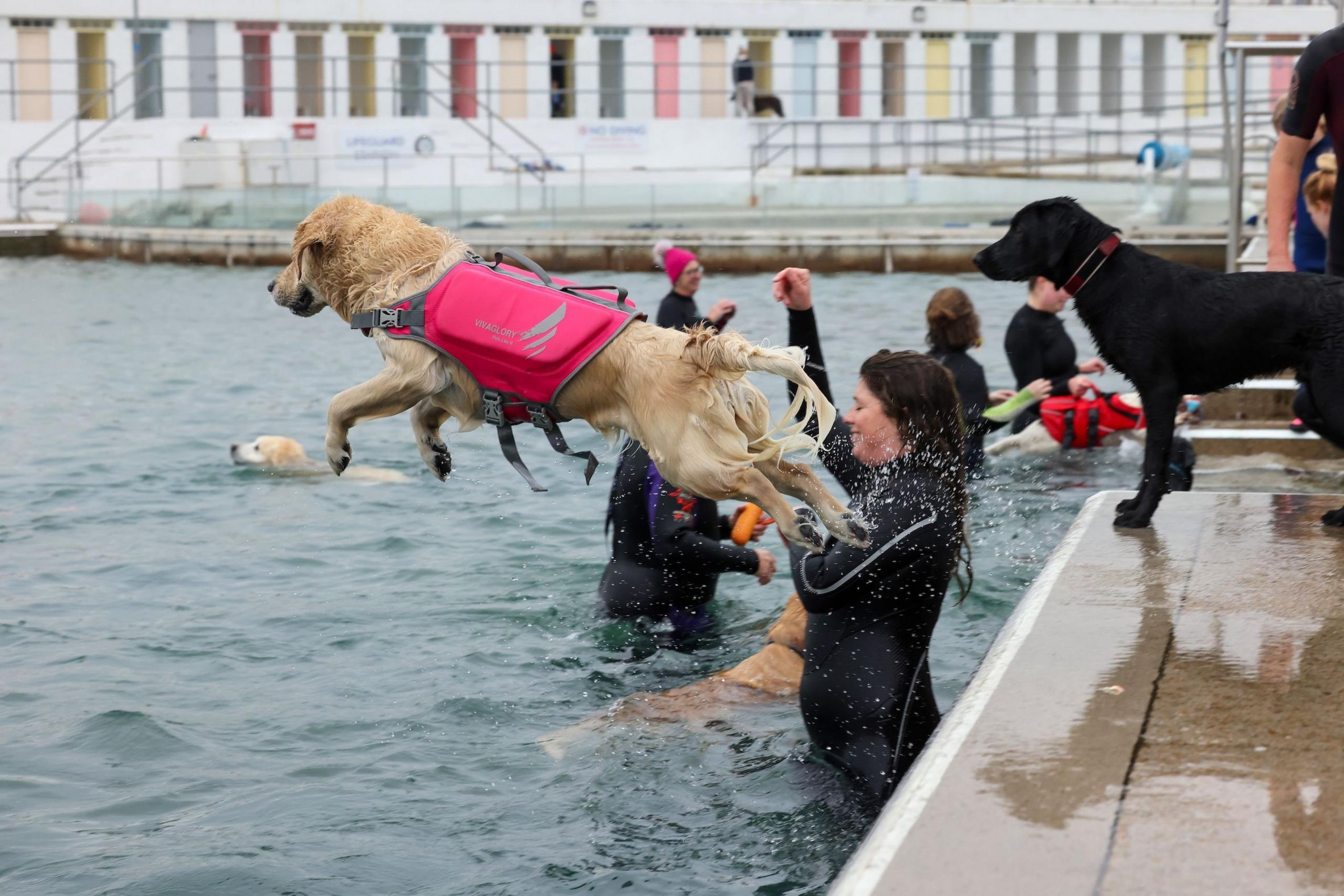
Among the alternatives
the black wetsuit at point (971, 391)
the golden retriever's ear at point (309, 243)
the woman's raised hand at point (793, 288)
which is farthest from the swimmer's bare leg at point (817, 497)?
the black wetsuit at point (971, 391)

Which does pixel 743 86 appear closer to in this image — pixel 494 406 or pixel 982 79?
pixel 982 79

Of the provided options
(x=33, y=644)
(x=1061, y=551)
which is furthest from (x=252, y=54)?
(x=1061, y=551)

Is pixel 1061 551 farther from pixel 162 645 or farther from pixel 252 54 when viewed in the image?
pixel 252 54

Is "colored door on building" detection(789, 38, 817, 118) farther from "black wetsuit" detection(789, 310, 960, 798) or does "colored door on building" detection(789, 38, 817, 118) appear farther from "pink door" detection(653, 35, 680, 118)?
"black wetsuit" detection(789, 310, 960, 798)

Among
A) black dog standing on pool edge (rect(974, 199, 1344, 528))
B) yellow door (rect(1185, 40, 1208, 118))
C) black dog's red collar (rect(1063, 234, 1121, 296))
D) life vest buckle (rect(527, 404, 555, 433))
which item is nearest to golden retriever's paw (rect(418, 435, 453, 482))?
life vest buckle (rect(527, 404, 555, 433))

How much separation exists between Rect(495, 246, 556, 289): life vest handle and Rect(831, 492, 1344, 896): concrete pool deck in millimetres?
1913

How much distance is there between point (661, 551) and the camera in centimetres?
694

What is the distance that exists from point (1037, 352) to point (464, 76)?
120 feet

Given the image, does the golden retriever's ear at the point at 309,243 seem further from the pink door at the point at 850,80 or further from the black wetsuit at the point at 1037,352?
the pink door at the point at 850,80

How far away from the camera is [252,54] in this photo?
41812mm

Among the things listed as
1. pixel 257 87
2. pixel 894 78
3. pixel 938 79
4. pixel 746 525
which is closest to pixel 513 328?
pixel 746 525

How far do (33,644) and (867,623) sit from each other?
5.05 m

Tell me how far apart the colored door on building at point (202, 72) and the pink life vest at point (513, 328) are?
38308 millimetres

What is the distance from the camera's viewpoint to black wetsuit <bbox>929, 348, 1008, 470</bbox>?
28.8ft
